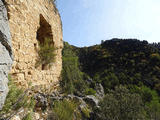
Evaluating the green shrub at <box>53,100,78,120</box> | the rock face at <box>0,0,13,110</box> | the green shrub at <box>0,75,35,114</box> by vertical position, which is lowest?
the green shrub at <box>53,100,78,120</box>

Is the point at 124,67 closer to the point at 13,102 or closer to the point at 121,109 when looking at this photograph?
the point at 121,109

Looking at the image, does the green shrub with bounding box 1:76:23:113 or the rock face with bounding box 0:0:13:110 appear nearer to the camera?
the rock face with bounding box 0:0:13:110

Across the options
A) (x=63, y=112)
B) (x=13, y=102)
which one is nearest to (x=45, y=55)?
(x=63, y=112)

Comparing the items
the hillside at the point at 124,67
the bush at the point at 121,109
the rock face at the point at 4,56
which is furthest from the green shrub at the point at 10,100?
the hillside at the point at 124,67

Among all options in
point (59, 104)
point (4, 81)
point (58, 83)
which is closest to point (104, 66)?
point (58, 83)

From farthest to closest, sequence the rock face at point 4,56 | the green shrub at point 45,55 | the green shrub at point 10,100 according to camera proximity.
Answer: the green shrub at point 45,55, the green shrub at point 10,100, the rock face at point 4,56

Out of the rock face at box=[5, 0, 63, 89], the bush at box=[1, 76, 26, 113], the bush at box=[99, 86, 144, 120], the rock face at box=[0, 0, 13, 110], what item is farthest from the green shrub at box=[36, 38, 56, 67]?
→ the bush at box=[99, 86, 144, 120]

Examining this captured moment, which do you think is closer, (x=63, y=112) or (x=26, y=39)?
(x=63, y=112)

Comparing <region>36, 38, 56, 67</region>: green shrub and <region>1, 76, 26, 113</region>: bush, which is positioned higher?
<region>36, 38, 56, 67</region>: green shrub

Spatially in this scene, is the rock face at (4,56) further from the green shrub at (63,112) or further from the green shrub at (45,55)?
the green shrub at (45,55)

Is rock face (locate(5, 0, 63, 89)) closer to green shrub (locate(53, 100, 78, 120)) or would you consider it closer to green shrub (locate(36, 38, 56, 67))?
green shrub (locate(36, 38, 56, 67))

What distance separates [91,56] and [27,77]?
67.6 ft

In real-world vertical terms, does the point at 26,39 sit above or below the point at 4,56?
above

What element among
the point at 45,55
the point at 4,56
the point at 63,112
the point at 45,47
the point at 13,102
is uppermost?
the point at 45,47
